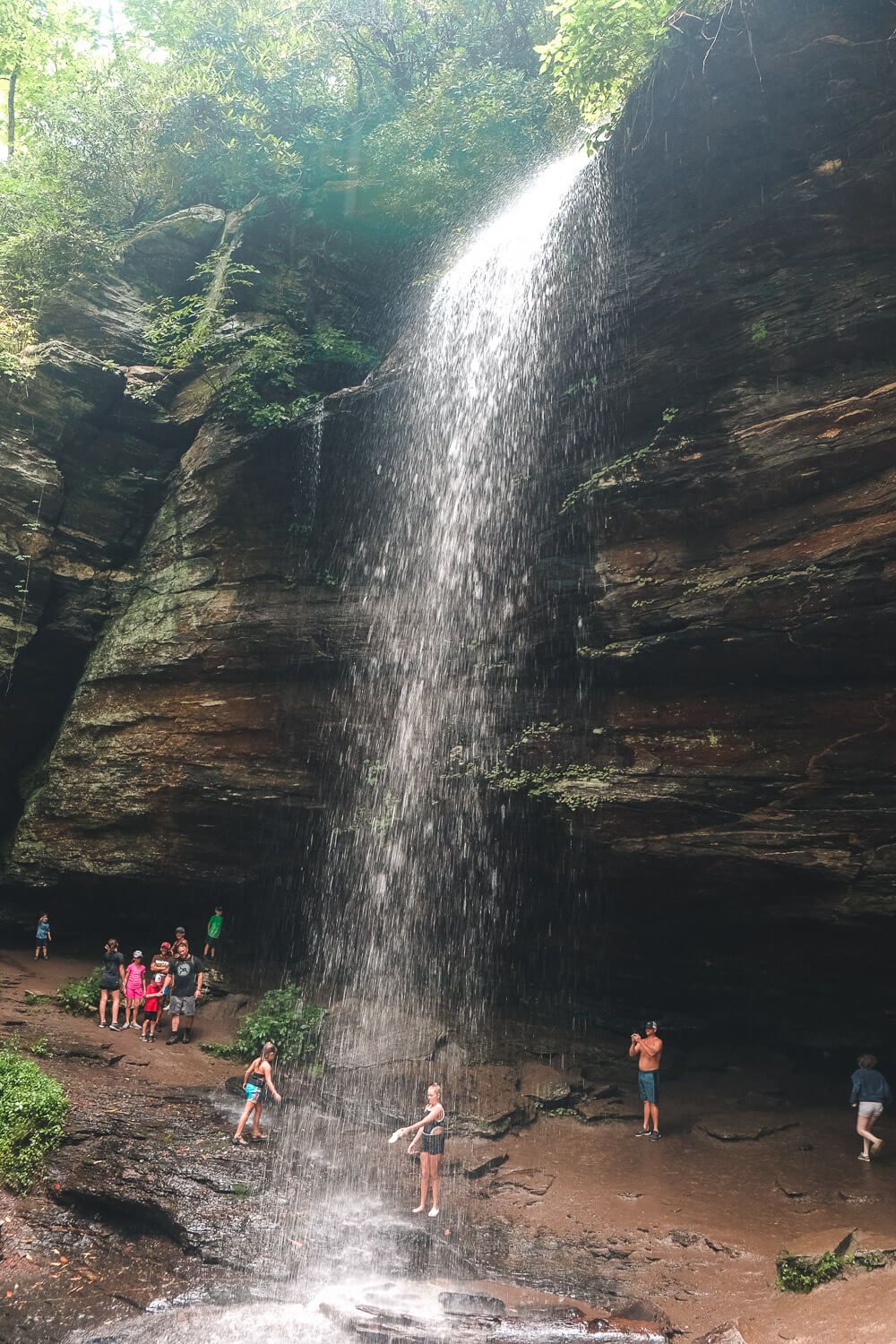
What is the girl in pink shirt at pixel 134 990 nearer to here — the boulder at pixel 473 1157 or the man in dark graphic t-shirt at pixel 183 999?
the man in dark graphic t-shirt at pixel 183 999

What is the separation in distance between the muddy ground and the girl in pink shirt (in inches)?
25.1

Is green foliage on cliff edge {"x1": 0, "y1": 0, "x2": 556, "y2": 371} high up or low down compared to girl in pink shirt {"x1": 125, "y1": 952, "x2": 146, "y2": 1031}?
up

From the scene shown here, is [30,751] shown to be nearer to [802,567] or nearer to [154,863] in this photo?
[154,863]

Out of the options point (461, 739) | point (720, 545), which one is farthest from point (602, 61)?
point (461, 739)

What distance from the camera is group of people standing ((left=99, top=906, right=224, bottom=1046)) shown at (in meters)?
12.5

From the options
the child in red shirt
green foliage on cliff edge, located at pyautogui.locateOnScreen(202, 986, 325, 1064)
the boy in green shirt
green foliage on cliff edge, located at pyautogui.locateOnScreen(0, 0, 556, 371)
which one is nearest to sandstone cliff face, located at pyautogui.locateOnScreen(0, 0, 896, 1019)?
the boy in green shirt

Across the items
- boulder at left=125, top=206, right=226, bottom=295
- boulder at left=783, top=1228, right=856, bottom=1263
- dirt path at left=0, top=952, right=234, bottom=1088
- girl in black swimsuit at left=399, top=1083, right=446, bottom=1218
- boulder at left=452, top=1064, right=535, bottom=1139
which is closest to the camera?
boulder at left=783, top=1228, right=856, bottom=1263

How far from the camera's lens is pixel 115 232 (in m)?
19.4

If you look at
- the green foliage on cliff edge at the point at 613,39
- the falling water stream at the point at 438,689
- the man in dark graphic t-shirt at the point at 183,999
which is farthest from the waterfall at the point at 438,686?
the man in dark graphic t-shirt at the point at 183,999

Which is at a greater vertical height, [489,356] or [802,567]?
[489,356]

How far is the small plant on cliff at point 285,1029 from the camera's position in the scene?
40.4ft

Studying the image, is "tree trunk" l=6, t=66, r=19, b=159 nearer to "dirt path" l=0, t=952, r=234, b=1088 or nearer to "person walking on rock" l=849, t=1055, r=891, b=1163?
"dirt path" l=0, t=952, r=234, b=1088

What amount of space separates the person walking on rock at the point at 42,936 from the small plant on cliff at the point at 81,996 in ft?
5.40

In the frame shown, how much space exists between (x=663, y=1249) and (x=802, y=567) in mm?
7831
